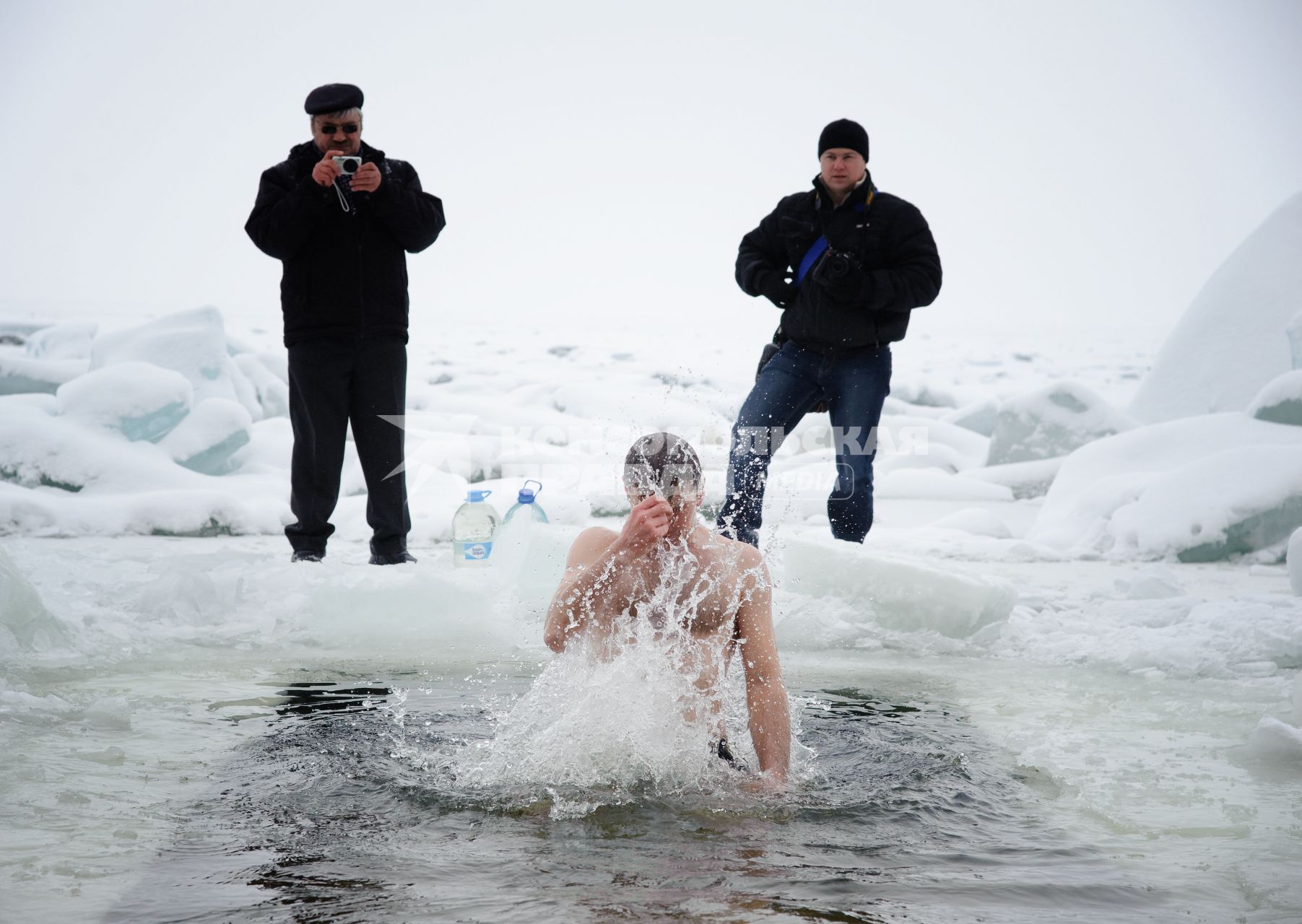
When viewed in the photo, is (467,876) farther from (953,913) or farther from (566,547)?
(566,547)

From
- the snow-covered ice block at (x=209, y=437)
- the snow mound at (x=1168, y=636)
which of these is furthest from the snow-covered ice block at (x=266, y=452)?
the snow mound at (x=1168, y=636)

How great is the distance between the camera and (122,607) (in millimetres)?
3217

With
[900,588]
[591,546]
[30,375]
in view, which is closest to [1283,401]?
[900,588]

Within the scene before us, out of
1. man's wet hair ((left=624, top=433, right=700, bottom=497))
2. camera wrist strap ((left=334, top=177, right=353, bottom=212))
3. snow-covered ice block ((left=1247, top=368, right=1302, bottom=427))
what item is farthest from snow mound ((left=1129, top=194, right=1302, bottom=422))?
man's wet hair ((left=624, top=433, right=700, bottom=497))

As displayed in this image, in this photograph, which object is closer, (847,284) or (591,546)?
(591,546)

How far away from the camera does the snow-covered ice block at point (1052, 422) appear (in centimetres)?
806

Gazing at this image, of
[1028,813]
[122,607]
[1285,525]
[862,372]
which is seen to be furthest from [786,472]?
[1028,813]

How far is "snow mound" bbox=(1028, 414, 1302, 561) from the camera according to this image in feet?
15.7

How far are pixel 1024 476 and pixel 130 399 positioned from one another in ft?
18.1

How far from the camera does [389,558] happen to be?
3.73 meters

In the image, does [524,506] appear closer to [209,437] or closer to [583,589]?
[583,589]

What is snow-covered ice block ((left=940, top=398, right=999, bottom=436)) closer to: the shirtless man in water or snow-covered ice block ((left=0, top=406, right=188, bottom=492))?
snow-covered ice block ((left=0, top=406, right=188, bottom=492))

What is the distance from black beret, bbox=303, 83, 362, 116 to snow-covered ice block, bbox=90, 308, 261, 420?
4789 millimetres

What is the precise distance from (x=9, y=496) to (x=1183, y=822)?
17.6 feet
